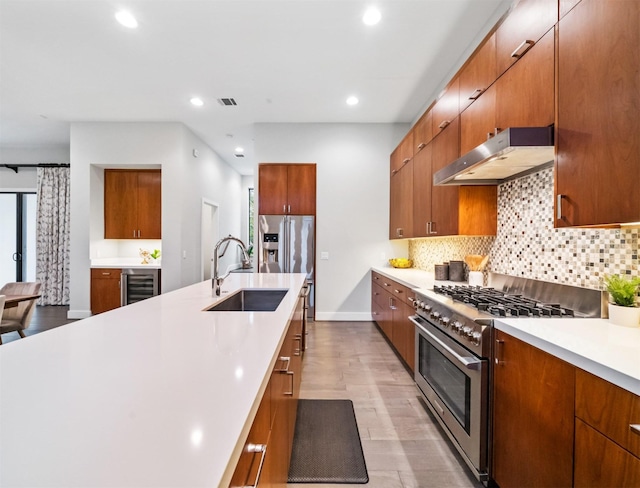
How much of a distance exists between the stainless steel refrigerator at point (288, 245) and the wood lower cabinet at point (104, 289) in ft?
7.95

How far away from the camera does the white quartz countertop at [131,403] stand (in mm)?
486

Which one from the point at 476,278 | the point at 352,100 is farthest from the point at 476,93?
the point at 352,100

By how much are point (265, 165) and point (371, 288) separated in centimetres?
265

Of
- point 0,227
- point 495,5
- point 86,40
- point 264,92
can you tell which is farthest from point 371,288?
point 0,227

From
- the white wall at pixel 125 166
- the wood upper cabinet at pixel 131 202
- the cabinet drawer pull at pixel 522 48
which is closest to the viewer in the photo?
the cabinet drawer pull at pixel 522 48

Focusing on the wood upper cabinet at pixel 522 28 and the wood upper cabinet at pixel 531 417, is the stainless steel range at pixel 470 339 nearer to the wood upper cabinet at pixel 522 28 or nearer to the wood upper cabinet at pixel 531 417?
the wood upper cabinet at pixel 531 417

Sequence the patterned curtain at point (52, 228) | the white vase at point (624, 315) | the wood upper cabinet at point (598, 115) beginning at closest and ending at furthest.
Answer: the wood upper cabinet at point (598, 115), the white vase at point (624, 315), the patterned curtain at point (52, 228)

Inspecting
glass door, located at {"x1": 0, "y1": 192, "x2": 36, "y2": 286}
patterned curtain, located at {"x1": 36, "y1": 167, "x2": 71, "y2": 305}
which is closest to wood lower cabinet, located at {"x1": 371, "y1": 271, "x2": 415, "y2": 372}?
patterned curtain, located at {"x1": 36, "y1": 167, "x2": 71, "y2": 305}

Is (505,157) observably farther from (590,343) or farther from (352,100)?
(352,100)

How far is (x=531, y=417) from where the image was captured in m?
1.32

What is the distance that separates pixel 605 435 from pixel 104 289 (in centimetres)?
612

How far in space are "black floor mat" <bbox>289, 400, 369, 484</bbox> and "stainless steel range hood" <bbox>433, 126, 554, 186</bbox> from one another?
1.93 metres

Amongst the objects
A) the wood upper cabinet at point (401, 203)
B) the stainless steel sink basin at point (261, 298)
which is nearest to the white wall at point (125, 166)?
the stainless steel sink basin at point (261, 298)

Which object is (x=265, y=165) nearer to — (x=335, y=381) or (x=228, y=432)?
(x=335, y=381)
